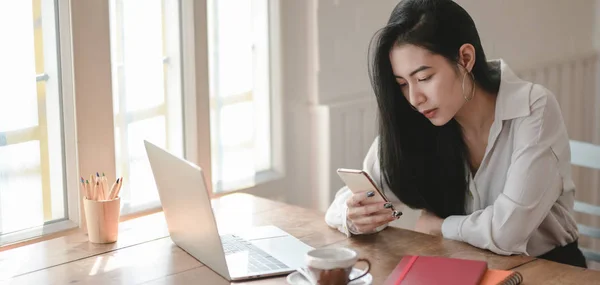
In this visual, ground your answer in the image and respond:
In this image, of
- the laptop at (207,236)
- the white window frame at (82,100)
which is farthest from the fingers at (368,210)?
the white window frame at (82,100)

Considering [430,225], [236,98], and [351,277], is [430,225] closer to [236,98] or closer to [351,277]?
[351,277]

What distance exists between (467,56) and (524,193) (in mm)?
348

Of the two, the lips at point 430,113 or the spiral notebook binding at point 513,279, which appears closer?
the spiral notebook binding at point 513,279

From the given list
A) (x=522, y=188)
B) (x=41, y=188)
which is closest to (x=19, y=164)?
(x=41, y=188)

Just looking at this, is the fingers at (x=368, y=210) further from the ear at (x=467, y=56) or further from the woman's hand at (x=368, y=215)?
the ear at (x=467, y=56)

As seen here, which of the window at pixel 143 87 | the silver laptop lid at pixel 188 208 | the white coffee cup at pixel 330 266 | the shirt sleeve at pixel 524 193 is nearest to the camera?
the white coffee cup at pixel 330 266

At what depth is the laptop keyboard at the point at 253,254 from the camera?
1.65m

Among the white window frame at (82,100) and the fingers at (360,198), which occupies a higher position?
the white window frame at (82,100)

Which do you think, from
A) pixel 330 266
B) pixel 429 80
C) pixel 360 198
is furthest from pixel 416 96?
pixel 330 266

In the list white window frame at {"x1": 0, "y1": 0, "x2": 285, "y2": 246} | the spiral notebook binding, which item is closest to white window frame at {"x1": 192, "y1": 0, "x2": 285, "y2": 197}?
white window frame at {"x1": 0, "y1": 0, "x2": 285, "y2": 246}

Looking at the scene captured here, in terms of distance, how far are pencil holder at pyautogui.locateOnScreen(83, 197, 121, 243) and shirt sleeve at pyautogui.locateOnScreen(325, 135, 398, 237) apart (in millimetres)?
500

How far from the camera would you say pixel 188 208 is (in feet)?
5.56

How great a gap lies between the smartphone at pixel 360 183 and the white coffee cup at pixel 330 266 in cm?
33

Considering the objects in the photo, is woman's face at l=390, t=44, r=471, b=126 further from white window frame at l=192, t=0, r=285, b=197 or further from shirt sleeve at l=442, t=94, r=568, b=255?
white window frame at l=192, t=0, r=285, b=197
